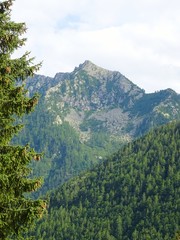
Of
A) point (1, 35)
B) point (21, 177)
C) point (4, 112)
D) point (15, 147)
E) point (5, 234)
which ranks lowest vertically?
point (5, 234)

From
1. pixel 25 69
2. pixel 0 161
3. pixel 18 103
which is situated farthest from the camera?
pixel 25 69

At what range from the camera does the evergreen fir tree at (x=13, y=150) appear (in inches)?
756

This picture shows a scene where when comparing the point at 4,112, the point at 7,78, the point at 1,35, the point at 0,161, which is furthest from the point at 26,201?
the point at 1,35

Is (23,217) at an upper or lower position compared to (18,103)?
lower

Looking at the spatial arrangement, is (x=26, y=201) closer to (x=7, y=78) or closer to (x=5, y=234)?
(x=5, y=234)

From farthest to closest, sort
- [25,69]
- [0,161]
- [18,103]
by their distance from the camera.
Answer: [25,69] < [18,103] < [0,161]

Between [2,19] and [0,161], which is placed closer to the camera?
[0,161]

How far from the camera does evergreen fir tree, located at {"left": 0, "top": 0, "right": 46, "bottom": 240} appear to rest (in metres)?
19.2

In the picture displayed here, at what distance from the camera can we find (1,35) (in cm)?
2092

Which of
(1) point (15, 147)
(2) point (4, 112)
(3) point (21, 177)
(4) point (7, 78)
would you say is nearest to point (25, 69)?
(4) point (7, 78)

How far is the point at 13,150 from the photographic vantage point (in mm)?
19734

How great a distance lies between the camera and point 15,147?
19.9 meters

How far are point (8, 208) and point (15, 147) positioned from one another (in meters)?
3.18

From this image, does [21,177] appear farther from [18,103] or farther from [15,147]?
[18,103]
